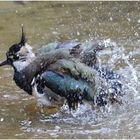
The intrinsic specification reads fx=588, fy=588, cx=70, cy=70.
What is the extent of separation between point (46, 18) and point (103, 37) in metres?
1.55

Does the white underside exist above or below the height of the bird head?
below

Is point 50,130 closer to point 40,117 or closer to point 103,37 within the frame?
point 40,117

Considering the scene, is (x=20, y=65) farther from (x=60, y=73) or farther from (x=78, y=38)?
(x=78, y=38)

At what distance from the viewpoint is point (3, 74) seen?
737cm

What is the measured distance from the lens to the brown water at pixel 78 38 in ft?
18.6

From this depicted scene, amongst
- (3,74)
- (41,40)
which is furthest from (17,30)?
(3,74)

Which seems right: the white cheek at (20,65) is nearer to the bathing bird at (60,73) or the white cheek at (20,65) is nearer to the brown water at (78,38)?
the bathing bird at (60,73)

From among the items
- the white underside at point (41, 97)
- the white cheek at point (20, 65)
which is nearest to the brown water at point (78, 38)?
the white underside at point (41, 97)

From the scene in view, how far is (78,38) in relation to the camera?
8.81m

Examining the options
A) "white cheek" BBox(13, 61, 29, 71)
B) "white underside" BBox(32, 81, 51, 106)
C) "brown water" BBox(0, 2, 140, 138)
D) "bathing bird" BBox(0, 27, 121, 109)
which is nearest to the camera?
"brown water" BBox(0, 2, 140, 138)

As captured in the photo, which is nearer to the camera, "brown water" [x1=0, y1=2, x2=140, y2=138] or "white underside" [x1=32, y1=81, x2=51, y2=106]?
"brown water" [x1=0, y1=2, x2=140, y2=138]

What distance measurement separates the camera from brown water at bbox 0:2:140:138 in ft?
18.6

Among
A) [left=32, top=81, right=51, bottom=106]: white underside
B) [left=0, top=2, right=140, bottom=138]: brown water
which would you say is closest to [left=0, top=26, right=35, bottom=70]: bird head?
[left=32, top=81, right=51, bottom=106]: white underside

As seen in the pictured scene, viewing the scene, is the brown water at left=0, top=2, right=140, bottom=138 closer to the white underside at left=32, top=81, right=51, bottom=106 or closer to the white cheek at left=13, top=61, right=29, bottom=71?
the white underside at left=32, top=81, right=51, bottom=106
